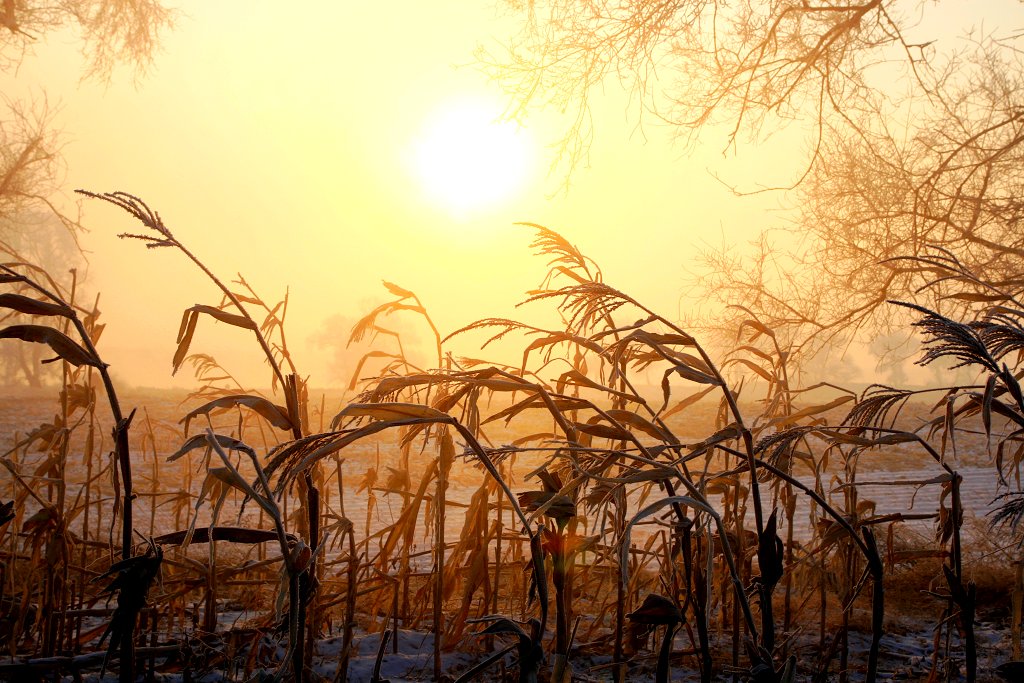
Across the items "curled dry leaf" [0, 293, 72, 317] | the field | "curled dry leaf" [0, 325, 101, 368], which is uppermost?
"curled dry leaf" [0, 293, 72, 317]

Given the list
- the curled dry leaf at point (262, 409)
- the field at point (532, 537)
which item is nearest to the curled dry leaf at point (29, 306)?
the field at point (532, 537)

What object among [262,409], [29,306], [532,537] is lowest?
[532,537]

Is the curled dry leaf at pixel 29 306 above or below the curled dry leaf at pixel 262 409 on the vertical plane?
above

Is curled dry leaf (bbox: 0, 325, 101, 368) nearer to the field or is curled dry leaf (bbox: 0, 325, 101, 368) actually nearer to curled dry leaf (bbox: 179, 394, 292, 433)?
the field

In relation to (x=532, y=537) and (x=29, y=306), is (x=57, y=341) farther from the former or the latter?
(x=532, y=537)

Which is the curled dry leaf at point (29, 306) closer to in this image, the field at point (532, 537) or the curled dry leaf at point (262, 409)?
the field at point (532, 537)

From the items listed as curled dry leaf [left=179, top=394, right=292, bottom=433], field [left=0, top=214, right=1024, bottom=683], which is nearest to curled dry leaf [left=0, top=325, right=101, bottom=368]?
field [left=0, top=214, right=1024, bottom=683]

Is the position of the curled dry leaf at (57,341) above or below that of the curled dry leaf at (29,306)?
below

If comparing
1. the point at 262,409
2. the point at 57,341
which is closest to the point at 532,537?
the point at 262,409

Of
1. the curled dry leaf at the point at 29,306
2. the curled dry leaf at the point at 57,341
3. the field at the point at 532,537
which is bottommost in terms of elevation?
the field at the point at 532,537

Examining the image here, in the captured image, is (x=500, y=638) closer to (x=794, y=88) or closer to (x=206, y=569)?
(x=206, y=569)

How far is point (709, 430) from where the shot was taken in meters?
11.0

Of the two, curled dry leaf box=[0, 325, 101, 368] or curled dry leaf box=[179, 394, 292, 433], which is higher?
curled dry leaf box=[0, 325, 101, 368]

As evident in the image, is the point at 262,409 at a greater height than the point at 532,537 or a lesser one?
greater
